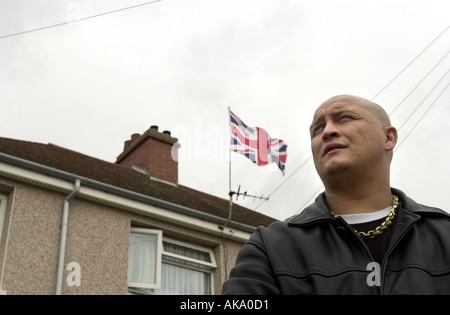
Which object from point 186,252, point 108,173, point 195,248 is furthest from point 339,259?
point 108,173

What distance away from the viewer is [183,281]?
10.7 metres

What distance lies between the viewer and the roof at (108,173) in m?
10.6

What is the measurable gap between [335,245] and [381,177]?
405 millimetres

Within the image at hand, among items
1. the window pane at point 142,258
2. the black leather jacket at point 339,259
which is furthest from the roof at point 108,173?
the black leather jacket at point 339,259

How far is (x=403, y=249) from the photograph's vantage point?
5.68 feet

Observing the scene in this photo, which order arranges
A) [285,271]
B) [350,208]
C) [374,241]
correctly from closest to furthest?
1. [285,271]
2. [374,241]
3. [350,208]

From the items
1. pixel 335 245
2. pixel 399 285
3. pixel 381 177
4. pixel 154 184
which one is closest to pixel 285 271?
pixel 335 245

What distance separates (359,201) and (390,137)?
1.09 feet

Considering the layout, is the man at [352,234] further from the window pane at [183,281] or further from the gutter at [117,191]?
the window pane at [183,281]

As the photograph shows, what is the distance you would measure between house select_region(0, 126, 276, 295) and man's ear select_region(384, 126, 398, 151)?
7.46 m

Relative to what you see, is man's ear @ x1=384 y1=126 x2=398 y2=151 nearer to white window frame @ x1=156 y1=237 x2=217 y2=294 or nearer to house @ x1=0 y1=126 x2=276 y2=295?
house @ x1=0 y1=126 x2=276 y2=295

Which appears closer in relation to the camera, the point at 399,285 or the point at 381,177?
the point at 399,285

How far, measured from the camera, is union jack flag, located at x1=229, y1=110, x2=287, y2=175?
1214cm
